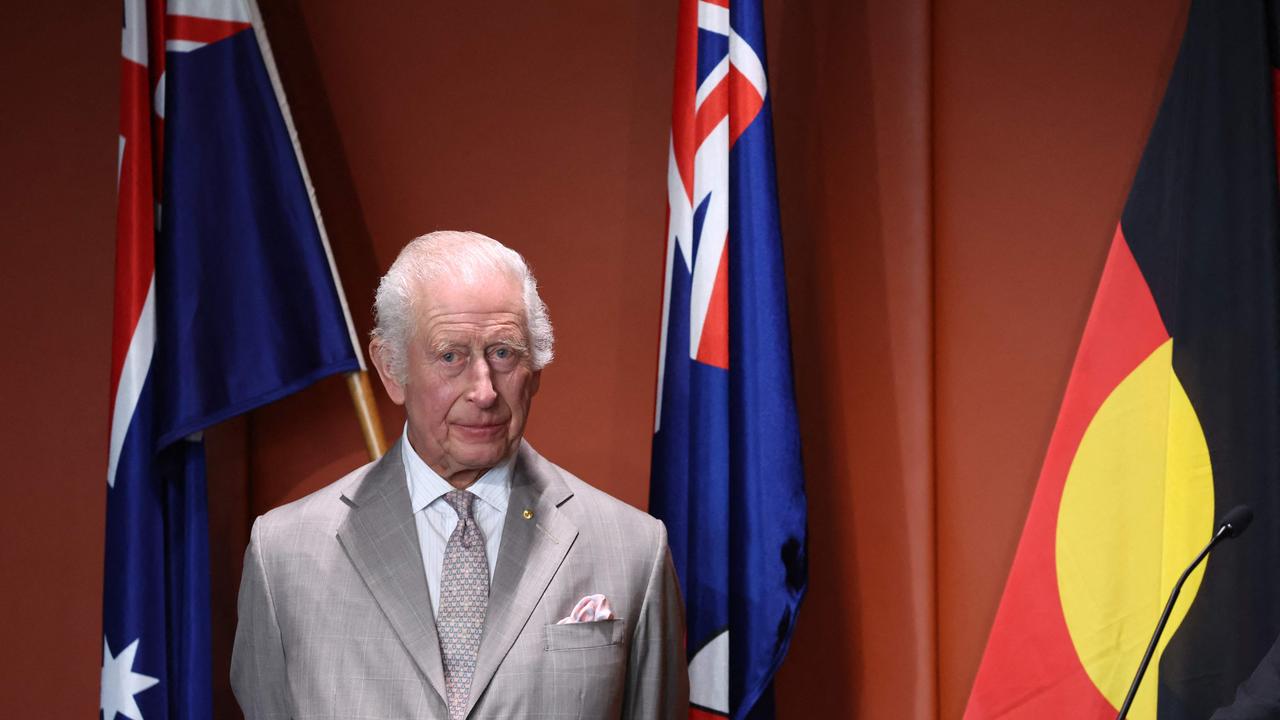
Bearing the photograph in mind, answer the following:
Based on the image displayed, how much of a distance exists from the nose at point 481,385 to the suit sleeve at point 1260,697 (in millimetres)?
1033

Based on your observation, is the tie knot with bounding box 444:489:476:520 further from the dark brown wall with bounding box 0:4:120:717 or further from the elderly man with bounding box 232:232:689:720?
the dark brown wall with bounding box 0:4:120:717

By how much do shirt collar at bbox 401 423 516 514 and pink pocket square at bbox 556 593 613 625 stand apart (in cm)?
18

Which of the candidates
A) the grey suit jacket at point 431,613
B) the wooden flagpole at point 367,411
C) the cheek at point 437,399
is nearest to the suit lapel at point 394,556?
the grey suit jacket at point 431,613

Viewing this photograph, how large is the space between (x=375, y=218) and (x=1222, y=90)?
1785mm

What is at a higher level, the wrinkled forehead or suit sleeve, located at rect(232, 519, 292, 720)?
the wrinkled forehead

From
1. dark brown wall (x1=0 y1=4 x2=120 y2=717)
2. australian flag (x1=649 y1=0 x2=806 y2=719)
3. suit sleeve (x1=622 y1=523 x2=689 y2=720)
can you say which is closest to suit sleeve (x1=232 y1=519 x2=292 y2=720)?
suit sleeve (x1=622 y1=523 x2=689 y2=720)

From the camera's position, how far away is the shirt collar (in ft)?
5.86

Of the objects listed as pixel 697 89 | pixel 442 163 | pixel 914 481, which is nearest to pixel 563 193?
pixel 442 163

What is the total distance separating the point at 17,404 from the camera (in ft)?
8.97

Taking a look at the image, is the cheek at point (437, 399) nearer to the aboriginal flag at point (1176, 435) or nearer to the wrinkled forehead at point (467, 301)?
the wrinkled forehead at point (467, 301)

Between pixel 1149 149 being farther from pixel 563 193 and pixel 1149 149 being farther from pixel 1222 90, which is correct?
pixel 563 193

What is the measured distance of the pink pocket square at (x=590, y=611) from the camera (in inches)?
68.4

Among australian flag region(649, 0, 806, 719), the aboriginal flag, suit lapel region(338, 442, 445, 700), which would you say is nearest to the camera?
suit lapel region(338, 442, 445, 700)

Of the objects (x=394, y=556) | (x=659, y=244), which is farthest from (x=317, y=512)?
(x=659, y=244)
